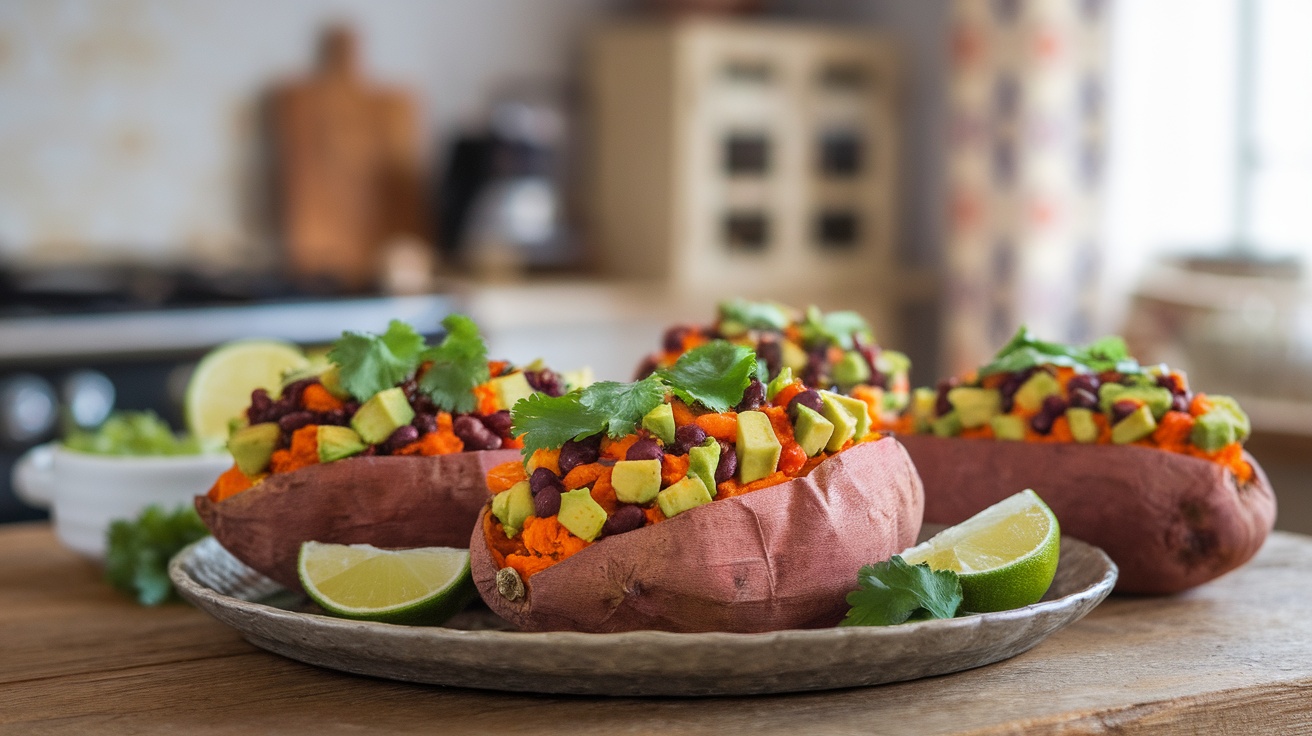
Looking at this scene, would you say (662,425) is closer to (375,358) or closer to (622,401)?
(622,401)

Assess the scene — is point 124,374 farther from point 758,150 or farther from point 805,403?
point 805,403

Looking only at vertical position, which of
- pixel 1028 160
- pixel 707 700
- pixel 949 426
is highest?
pixel 1028 160

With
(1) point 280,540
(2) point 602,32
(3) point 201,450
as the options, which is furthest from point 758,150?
(1) point 280,540

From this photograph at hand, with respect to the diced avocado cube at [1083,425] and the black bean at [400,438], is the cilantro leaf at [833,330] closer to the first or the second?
the diced avocado cube at [1083,425]

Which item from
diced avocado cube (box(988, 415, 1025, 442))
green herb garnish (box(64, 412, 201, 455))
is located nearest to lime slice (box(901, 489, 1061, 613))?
diced avocado cube (box(988, 415, 1025, 442))

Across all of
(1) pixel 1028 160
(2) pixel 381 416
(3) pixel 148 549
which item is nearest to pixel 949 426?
(2) pixel 381 416

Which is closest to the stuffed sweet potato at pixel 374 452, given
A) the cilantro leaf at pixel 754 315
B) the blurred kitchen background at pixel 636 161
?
the cilantro leaf at pixel 754 315
